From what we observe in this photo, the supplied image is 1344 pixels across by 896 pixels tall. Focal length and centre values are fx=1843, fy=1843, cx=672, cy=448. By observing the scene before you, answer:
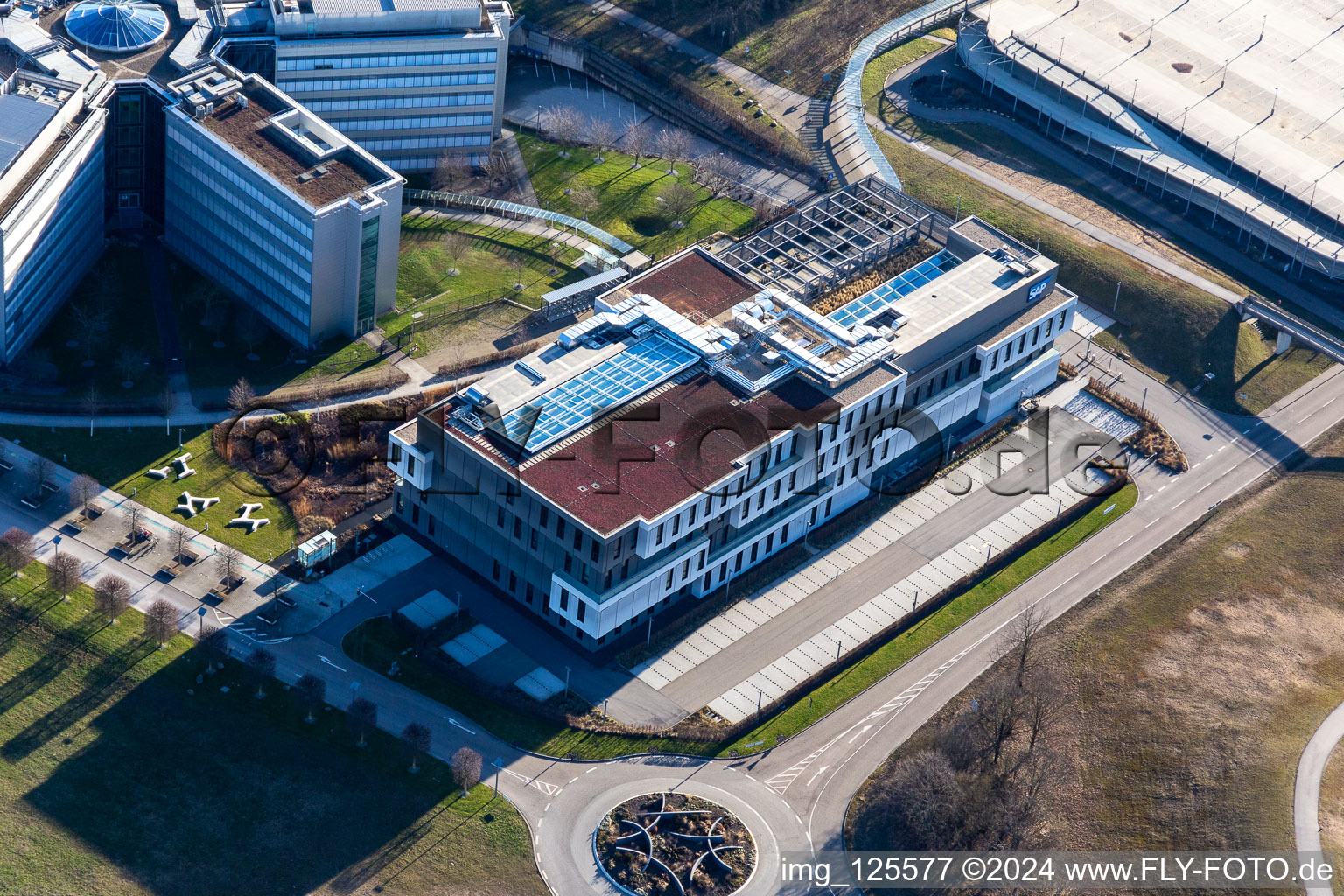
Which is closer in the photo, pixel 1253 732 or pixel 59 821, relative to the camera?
pixel 59 821

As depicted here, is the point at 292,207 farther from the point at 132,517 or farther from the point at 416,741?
the point at 416,741

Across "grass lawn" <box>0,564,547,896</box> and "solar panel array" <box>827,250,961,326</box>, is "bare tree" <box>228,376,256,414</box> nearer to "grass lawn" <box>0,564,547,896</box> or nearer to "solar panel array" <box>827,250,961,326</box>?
"grass lawn" <box>0,564,547,896</box>

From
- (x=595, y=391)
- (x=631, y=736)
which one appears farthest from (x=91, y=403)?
(x=631, y=736)

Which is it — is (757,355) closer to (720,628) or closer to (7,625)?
(720,628)

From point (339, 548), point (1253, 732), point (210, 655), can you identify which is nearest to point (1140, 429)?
point (1253, 732)

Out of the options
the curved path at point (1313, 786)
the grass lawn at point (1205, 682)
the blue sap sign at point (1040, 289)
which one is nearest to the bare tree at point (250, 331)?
the blue sap sign at point (1040, 289)

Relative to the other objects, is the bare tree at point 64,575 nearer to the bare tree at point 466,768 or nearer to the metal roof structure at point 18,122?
the bare tree at point 466,768
